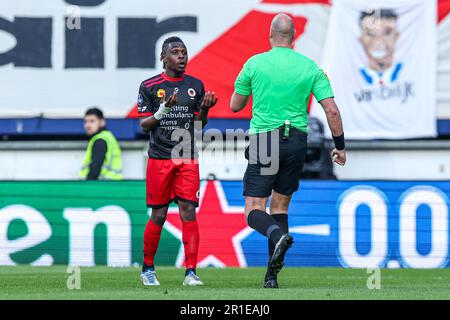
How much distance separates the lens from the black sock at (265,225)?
30.3ft

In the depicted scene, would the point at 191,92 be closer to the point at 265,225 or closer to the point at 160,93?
the point at 160,93

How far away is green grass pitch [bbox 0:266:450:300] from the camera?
8594 millimetres

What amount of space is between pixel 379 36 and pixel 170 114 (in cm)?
1002

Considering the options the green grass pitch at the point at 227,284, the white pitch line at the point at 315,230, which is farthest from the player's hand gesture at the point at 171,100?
the white pitch line at the point at 315,230

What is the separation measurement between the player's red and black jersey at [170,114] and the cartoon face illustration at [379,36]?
9770mm

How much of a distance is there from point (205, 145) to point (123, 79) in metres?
1.89

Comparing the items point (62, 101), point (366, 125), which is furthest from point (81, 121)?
point (366, 125)

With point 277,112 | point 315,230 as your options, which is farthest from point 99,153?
point 277,112

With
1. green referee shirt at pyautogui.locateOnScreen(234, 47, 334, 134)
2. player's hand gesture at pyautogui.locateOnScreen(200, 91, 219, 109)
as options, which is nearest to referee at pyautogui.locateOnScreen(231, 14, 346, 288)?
green referee shirt at pyautogui.locateOnScreen(234, 47, 334, 134)

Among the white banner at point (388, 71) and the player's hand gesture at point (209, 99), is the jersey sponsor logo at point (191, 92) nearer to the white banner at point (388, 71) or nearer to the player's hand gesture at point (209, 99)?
the player's hand gesture at point (209, 99)

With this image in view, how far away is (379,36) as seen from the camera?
19.5m
